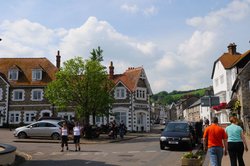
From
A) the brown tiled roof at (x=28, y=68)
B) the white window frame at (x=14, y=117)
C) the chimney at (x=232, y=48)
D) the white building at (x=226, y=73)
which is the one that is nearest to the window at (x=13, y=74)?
the brown tiled roof at (x=28, y=68)

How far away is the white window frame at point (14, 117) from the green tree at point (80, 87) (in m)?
17.7

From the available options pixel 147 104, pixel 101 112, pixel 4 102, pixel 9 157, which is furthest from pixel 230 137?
pixel 4 102

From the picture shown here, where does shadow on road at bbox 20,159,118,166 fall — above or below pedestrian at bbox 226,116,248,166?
below

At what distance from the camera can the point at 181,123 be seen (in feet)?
70.7

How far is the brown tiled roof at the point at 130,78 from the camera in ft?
158

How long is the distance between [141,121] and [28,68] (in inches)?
761

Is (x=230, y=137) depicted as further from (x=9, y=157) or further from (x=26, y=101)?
(x=26, y=101)

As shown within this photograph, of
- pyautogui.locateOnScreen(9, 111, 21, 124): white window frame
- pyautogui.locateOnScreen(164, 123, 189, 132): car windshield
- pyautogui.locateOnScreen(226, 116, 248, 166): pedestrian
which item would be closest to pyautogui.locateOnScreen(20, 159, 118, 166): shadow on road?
pyautogui.locateOnScreen(226, 116, 248, 166): pedestrian

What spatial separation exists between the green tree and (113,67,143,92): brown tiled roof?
50.7ft

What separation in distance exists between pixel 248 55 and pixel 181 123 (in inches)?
998

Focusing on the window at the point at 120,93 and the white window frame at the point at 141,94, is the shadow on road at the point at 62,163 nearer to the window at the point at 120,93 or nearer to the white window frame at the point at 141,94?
the window at the point at 120,93

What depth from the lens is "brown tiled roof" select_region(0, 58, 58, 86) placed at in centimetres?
4900

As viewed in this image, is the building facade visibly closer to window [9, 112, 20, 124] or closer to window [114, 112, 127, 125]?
window [114, 112, 127, 125]

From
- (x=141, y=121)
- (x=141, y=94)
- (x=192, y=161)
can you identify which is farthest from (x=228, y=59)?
(x=192, y=161)
